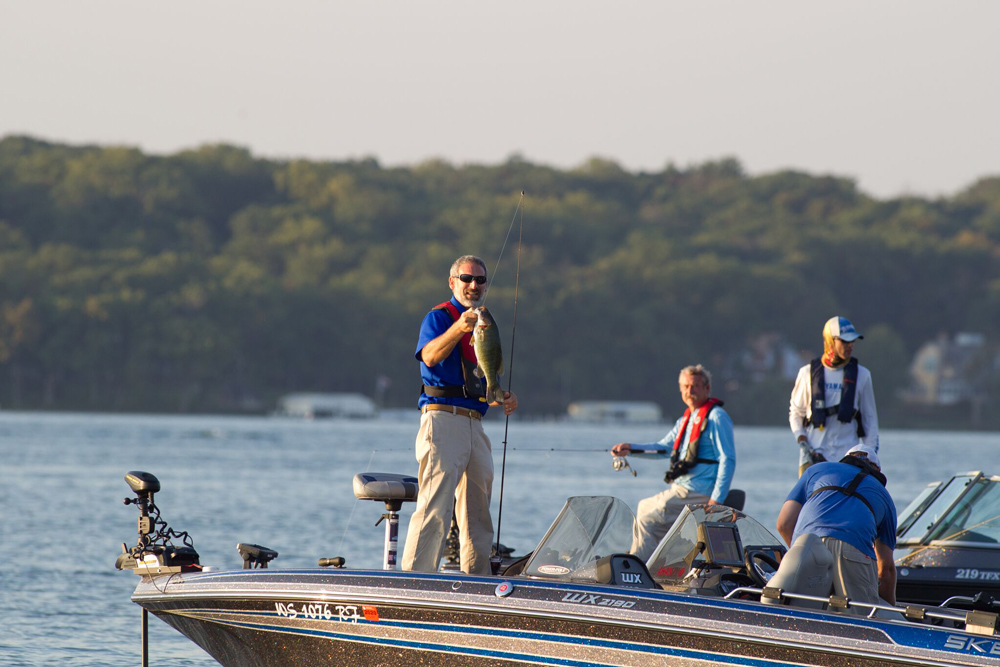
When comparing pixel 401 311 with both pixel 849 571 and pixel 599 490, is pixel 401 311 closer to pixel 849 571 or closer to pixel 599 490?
pixel 599 490

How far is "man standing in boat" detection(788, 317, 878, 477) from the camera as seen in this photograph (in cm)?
753

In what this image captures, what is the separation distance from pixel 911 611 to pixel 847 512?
0.57 m

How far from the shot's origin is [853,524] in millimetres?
5395

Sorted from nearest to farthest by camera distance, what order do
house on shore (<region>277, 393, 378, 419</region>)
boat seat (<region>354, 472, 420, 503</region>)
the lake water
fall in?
boat seat (<region>354, 472, 420, 503</region>), the lake water, house on shore (<region>277, 393, 378, 419</region>)

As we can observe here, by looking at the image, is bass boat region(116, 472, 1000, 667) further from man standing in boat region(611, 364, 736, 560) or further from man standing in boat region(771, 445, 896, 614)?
man standing in boat region(611, 364, 736, 560)

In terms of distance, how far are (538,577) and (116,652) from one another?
444 cm

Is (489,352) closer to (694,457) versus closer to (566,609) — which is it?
(566,609)

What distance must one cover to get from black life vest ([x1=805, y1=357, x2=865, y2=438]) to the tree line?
82.0 meters

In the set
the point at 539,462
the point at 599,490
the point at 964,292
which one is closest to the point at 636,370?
the point at 964,292

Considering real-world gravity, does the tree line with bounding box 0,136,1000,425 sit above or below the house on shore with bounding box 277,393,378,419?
above

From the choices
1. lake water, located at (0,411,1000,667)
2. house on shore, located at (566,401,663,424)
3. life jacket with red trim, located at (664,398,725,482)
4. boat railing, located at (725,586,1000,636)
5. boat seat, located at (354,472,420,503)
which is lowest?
house on shore, located at (566,401,663,424)

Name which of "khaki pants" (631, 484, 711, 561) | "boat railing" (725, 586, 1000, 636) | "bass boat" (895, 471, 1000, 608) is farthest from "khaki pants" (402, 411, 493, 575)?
"bass boat" (895, 471, 1000, 608)

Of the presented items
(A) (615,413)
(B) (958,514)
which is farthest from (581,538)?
(A) (615,413)

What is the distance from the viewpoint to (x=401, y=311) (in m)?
98.4
